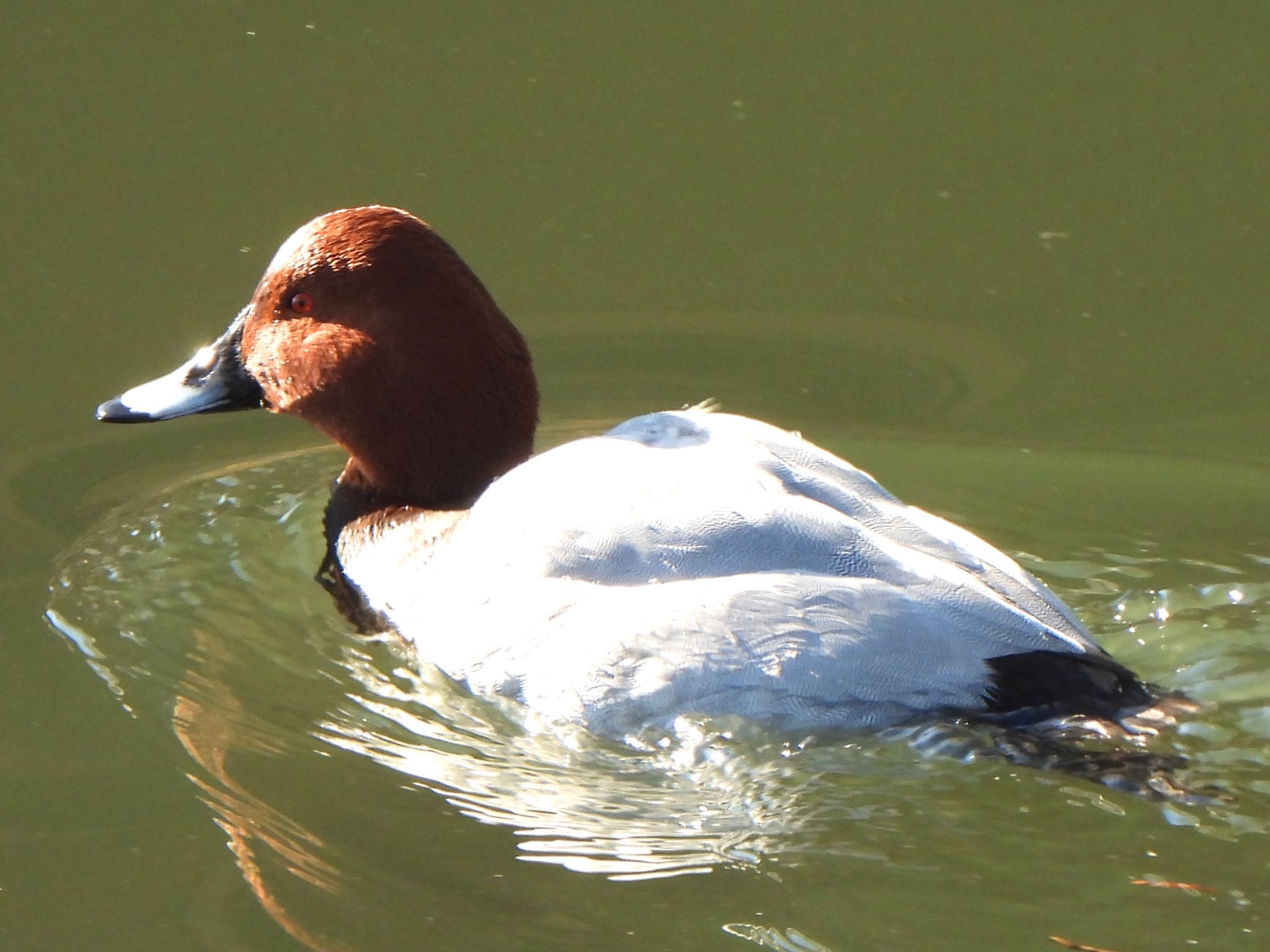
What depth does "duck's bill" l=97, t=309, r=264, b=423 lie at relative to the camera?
471 centimetres

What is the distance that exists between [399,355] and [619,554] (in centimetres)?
111

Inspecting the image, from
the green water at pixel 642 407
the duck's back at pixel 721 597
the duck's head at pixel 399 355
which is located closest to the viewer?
the green water at pixel 642 407

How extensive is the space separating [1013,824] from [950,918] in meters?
0.37

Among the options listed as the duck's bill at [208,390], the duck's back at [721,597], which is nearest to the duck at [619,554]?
the duck's back at [721,597]

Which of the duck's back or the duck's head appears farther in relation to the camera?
the duck's head

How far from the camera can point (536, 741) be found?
146 inches

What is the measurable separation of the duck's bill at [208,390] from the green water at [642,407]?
361 millimetres

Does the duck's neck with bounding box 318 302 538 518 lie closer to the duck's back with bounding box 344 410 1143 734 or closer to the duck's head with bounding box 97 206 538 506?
the duck's head with bounding box 97 206 538 506

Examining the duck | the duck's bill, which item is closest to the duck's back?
the duck

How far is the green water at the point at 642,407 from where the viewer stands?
321 cm

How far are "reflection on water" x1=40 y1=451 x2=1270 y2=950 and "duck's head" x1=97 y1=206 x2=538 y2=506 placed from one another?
0.47 m

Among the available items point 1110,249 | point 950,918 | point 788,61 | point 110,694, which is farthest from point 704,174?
point 950,918

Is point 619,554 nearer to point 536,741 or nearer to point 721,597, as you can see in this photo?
point 721,597

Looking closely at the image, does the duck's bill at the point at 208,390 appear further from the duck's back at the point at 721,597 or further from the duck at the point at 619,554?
the duck's back at the point at 721,597
